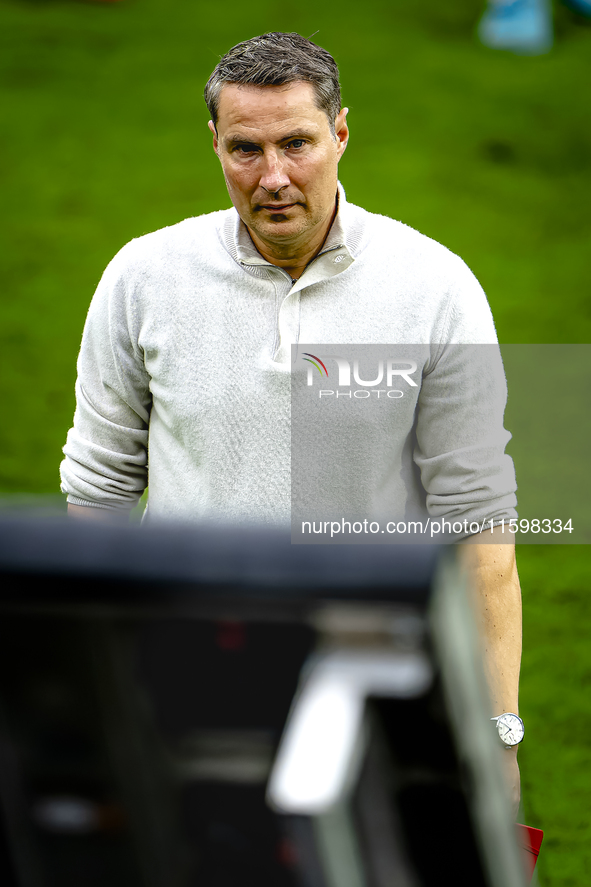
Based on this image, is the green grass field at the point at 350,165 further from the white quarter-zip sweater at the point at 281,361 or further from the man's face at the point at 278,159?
the man's face at the point at 278,159

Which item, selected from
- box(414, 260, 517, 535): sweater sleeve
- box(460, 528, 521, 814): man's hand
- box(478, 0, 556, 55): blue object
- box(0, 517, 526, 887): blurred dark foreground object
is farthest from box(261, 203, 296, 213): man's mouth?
box(478, 0, 556, 55): blue object

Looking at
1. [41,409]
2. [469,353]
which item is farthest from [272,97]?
[41,409]

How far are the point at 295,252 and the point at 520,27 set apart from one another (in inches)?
215

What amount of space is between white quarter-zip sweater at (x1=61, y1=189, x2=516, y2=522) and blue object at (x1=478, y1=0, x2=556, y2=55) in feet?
17.4

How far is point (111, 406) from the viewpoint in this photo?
4.58 ft

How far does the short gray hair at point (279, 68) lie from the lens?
49.4 inches

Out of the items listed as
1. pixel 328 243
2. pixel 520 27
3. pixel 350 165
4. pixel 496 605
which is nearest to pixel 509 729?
pixel 496 605

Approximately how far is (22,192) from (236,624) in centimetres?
507

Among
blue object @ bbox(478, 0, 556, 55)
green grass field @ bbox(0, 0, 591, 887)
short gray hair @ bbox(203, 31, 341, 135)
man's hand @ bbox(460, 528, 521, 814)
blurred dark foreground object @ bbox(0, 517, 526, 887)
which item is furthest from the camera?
blue object @ bbox(478, 0, 556, 55)

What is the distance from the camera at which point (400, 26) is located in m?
6.32

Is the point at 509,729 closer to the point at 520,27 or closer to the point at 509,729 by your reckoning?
the point at 509,729

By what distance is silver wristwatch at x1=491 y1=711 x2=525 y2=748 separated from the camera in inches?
51.9

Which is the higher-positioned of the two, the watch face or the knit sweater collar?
the knit sweater collar

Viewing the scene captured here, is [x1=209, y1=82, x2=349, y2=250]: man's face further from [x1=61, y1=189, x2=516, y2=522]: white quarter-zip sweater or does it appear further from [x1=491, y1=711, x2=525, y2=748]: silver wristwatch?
[x1=491, y1=711, x2=525, y2=748]: silver wristwatch
